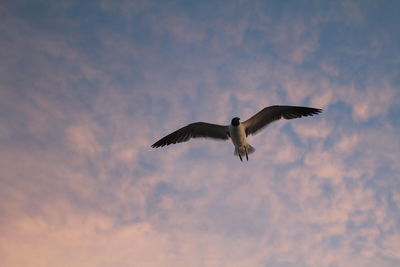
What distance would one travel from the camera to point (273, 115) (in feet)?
92.5

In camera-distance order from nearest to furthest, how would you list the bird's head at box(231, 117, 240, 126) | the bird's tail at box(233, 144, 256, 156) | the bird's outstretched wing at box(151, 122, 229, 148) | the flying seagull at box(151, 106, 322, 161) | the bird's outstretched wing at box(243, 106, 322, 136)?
the bird's head at box(231, 117, 240, 126)
the flying seagull at box(151, 106, 322, 161)
the bird's outstretched wing at box(243, 106, 322, 136)
the bird's tail at box(233, 144, 256, 156)
the bird's outstretched wing at box(151, 122, 229, 148)

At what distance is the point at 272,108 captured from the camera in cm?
2778

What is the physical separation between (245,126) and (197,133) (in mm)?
2558

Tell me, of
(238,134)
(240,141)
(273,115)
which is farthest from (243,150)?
(273,115)

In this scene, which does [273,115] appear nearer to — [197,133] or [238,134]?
[238,134]

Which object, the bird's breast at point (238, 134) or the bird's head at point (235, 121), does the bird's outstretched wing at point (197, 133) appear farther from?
the bird's head at point (235, 121)

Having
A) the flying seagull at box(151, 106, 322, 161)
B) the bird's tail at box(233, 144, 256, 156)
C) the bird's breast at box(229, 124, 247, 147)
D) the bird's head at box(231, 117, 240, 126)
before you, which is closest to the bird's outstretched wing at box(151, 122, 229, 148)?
the flying seagull at box(151, 106, 322, 161)

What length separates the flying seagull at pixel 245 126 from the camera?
91.4ft

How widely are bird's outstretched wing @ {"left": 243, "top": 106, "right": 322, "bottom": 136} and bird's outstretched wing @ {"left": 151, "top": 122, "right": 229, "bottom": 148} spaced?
119 cm

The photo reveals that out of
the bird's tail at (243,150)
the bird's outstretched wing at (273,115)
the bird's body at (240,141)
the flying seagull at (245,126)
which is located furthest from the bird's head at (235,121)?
the bird's tail at (243,150)

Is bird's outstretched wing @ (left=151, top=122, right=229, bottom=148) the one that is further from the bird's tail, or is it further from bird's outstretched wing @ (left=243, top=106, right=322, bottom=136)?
bird's outstretched wing @ (left=243, top=106, right=322, bottom=136)

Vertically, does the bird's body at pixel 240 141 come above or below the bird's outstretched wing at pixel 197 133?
below

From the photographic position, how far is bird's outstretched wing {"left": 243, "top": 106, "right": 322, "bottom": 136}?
91.8ft

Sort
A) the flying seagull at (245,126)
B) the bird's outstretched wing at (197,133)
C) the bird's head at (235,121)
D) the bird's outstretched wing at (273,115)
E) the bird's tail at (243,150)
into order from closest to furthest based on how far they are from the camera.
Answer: the bird's head at (235,121) < the flying seagull at (245,126) < the bird's outstretched wing at (273,115) < the bird's tail at (243,150) < the bird's outstretched wing at (197,133)
